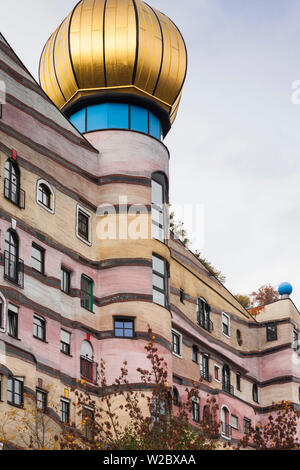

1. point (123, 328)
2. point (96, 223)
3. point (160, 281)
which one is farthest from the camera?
point (160, 281)

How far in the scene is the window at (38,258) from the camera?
22.8 metres

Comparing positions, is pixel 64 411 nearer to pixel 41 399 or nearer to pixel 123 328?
pixel 41 399

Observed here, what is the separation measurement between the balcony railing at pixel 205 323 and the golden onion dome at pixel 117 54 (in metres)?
6.55

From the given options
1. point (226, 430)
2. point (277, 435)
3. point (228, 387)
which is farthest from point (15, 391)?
point (228, 387)

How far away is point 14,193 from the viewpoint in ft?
74.2

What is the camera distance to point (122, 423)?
23.4 metres

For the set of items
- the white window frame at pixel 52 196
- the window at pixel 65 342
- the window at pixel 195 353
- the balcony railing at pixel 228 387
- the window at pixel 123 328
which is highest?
the white window frame at pixel 52 196

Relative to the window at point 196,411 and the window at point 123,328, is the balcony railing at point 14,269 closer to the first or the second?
the window at point 123,328

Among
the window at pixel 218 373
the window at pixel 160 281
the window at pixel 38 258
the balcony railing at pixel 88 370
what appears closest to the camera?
the window at pixel 38 258

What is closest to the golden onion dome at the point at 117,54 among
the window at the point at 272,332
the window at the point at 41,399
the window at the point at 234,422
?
the window at the point at 41,399

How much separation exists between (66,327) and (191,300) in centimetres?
704

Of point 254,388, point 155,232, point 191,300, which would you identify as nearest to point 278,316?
point 254,388

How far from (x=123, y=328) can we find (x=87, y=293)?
1281 mm

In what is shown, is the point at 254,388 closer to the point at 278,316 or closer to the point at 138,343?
the point at 278,316
